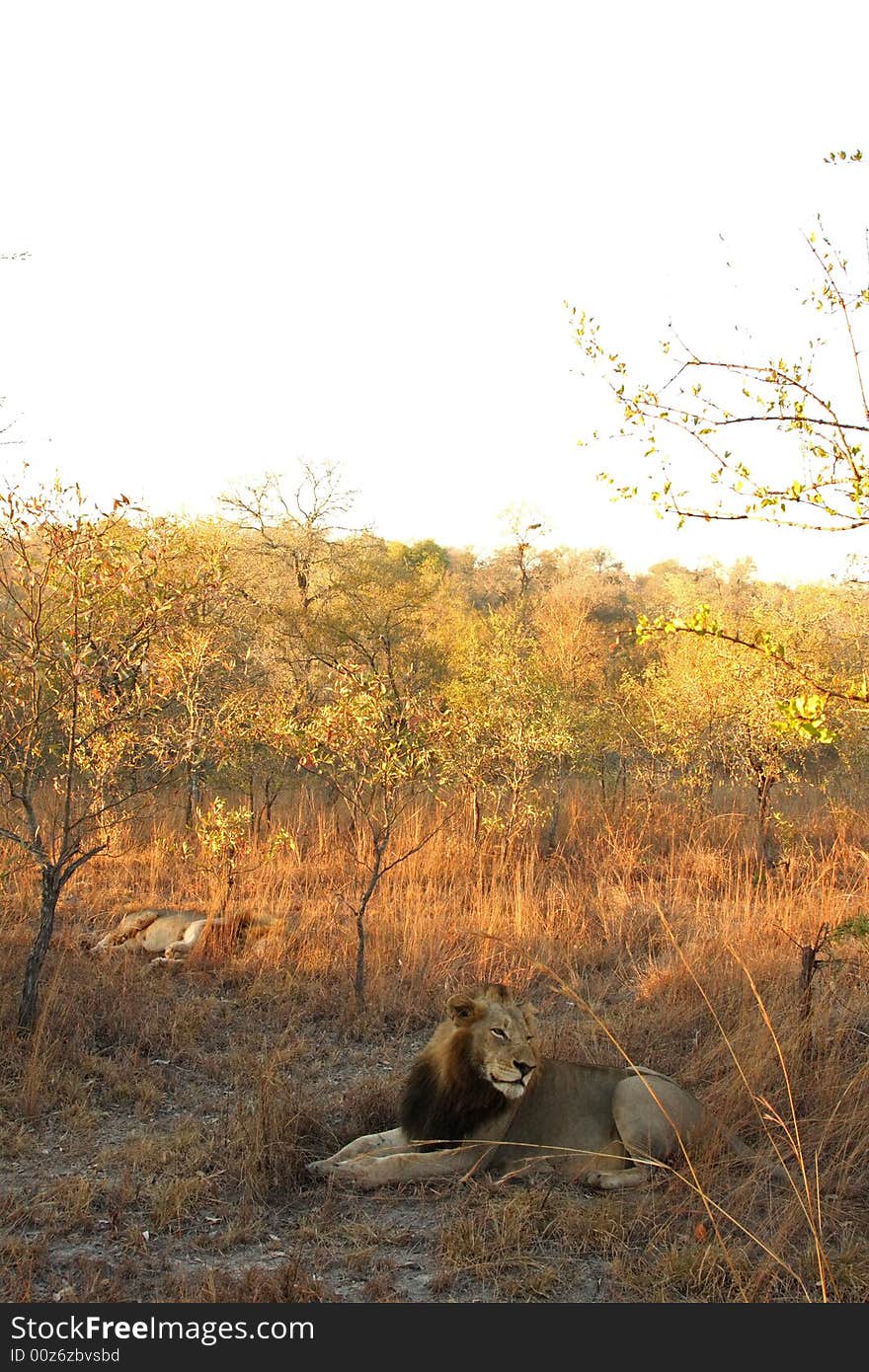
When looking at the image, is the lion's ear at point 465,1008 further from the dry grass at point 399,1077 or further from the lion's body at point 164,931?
the lion's body at point 164,931

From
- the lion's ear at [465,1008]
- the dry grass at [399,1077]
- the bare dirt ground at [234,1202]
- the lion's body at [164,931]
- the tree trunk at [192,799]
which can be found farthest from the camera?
the tree trunk at [192,799]

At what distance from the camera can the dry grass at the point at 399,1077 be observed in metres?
3.77

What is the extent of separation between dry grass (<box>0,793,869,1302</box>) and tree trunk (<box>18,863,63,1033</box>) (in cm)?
13

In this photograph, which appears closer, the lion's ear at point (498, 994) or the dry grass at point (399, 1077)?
the dry grass at point (399, 1077)

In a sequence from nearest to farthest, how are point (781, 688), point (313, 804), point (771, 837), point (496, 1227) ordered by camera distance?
point (496, 1227)
point (781, 688)
point (771, 837)
point (313, 804)

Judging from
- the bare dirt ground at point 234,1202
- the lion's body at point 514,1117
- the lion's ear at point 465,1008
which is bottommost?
the bare dirt ground at point 234,1202

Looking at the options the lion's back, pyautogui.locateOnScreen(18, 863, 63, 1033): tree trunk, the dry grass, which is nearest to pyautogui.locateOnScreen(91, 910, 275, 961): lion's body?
the dry grass

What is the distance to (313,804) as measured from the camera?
1402 centimetres

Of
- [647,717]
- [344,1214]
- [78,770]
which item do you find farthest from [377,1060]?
[647,717]

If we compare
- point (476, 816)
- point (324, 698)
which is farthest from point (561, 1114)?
point (324, 698)

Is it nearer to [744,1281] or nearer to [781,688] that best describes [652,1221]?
[744,1281]

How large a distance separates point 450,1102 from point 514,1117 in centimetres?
30

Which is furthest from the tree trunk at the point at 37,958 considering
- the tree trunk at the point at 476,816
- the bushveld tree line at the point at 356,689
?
the tree trunk at the point at 476,816
